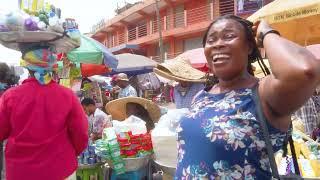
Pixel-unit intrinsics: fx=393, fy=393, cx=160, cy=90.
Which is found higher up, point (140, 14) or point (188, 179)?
point (140, 14)

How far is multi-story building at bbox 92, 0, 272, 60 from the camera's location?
2252 cm

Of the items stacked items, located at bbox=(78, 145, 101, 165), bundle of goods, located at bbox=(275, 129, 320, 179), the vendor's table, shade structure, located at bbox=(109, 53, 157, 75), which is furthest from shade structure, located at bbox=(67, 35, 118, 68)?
shade structure, located at bbox=(109, 53, 157, 75)

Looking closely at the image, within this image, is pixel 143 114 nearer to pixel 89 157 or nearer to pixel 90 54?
pixel 89 157

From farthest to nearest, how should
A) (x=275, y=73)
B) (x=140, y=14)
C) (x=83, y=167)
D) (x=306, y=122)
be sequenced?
(x=140, y=14) → (x=306, y=122) → (x=83, y=167) → (x=275, y=73)

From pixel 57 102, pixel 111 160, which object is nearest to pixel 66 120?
pixel 57 102

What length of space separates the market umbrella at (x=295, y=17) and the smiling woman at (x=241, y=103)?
197cm

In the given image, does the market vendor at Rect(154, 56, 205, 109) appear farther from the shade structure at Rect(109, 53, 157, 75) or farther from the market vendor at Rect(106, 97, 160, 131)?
the shade structure at Rect(109, 53, 157, 75)

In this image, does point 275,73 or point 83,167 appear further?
point 83,167

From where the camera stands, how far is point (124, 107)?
512 cm

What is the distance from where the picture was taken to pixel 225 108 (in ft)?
5.13

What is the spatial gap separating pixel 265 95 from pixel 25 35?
2.29 meters

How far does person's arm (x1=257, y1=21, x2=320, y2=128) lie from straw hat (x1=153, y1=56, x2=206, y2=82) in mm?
3879

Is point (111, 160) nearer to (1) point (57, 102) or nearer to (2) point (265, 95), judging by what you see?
(1) point (57, 102)

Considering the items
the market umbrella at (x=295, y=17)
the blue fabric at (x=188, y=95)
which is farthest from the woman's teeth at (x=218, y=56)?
the blue fabric at (x=188, y=95)
